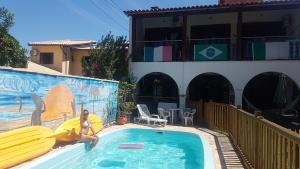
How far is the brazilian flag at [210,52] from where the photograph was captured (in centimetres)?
1838

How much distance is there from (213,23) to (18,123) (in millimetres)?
15270

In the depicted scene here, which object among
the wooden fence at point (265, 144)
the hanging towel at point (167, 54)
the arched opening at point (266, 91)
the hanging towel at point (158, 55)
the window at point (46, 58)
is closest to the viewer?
the wooden fence at point (265, 144)

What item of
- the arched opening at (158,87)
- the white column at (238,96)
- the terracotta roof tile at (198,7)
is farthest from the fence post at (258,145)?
the arched opening at (158,87)

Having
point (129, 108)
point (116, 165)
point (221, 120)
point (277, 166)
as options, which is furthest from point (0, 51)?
point (277, 166)

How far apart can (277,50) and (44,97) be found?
12749mm

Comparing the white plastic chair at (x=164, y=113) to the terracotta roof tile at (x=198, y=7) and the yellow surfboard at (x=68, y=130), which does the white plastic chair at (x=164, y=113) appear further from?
the yellow surfboard at (x=68, y=130)

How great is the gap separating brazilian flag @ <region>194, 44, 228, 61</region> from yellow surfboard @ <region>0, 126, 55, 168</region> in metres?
11.2

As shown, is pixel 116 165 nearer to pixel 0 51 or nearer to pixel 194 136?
pixel 194 136

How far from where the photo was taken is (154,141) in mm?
14164

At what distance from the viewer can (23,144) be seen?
7.99 m

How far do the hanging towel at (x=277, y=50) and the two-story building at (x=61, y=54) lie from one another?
13.6m

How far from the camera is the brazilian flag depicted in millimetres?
18375

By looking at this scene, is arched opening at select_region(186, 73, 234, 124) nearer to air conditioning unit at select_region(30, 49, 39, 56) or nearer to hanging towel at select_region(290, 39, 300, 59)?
hanging towel at select_region(290, 39, 300, 59)

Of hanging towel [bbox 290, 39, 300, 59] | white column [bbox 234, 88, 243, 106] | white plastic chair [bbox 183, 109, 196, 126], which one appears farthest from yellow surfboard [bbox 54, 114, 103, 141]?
hanging towel [bbox 290, 39, 300, 59]
